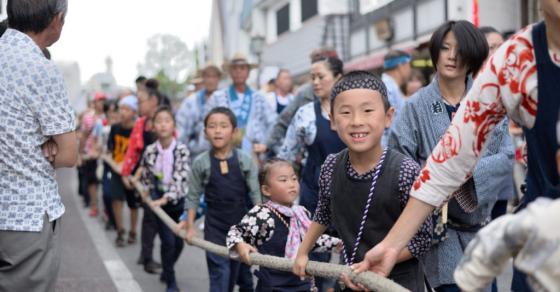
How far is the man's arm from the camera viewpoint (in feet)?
12.3

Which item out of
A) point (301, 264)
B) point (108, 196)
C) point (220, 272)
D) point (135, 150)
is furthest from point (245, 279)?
point (108, 196)

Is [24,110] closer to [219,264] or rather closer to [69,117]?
[69,117]

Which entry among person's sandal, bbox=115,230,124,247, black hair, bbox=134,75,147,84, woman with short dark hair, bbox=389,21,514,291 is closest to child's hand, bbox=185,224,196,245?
woman with short dark hair, bbox=389,21,514,291

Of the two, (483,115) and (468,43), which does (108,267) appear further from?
(483,115)

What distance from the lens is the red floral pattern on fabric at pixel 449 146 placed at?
8.23 feet

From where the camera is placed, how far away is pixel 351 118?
3.34m

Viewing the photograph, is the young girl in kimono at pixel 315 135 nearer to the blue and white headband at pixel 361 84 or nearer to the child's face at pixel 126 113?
the blue and white headband at pixel 361 84

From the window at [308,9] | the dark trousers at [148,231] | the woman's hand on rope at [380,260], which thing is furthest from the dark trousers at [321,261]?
the window at [308,9]

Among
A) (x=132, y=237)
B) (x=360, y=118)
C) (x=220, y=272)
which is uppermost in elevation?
(x=360, y=118)

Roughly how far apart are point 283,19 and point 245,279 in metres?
28.5

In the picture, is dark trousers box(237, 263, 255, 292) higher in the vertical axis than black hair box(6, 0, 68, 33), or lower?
lower

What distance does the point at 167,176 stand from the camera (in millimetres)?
7703

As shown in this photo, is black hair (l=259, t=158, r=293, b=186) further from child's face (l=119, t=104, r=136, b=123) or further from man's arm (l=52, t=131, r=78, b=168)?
child's face (l=119, t=104, r=136, b=123)

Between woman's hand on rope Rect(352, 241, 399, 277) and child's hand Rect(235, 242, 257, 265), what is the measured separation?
1.48 m
